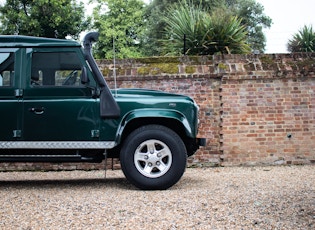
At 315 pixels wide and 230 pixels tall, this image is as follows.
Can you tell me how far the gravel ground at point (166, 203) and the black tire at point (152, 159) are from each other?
21 cm

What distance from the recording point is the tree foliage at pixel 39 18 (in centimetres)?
3416

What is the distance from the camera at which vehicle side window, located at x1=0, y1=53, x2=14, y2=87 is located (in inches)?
276

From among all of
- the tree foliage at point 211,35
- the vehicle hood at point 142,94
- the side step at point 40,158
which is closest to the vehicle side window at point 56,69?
the vehicle hood at point 142,94

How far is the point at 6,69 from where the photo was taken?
278 inches

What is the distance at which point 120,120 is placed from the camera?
6957 millimetres

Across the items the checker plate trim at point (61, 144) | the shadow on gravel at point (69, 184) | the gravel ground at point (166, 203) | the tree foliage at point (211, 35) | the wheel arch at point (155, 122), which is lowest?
the shadow on gravel at point (69, 184)

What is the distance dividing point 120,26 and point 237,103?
99.9 feet

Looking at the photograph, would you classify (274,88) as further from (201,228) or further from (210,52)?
(201,228)

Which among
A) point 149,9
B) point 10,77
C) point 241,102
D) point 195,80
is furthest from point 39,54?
point 149,9

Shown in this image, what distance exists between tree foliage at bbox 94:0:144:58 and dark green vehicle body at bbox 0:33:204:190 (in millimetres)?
30295

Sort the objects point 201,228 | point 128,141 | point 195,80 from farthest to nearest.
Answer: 1. point 195,80
2. point 128,141
3. point 201,228

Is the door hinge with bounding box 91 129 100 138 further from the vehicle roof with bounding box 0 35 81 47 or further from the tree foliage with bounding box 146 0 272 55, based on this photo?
the tree foliage with bounding box 146 0 272 55

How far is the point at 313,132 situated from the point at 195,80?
8.44 ft

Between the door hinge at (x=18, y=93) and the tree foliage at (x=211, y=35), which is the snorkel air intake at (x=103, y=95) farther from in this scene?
the tree foliage at (x=211, y=35)
